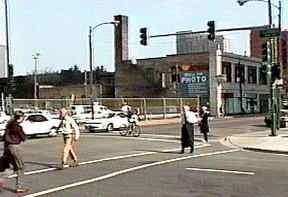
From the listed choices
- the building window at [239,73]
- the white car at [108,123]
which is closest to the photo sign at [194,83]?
the building window at [239,73]

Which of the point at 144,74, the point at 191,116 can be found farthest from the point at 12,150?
the point at 144,74

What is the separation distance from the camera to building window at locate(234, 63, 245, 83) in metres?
85.4

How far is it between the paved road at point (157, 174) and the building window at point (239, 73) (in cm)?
6209

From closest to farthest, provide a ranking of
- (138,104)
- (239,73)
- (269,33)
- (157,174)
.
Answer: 1. (157,174)
2. (269,33)
3. (138,104)
4. (239,73)

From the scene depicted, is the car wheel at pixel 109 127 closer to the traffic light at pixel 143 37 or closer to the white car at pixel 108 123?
the white car at pixel 108 123

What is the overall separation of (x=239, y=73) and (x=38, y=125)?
2167 inches

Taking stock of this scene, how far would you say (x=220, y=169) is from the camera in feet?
55.7

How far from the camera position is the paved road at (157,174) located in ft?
42.2

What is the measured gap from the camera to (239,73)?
283 ft

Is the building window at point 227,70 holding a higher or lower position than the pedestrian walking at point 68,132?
higher

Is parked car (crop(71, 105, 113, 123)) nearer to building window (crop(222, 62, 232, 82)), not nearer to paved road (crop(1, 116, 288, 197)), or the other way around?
paved road (crop(1, 116, 288, 197))

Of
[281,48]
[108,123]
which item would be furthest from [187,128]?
[281,48]

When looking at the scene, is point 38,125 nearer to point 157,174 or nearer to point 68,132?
point 68,132

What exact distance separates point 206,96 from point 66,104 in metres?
26.8
